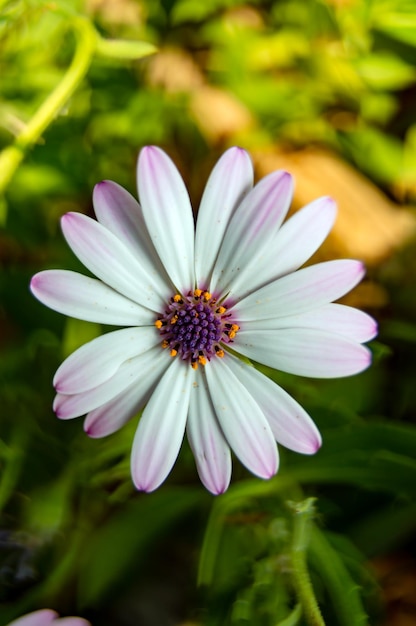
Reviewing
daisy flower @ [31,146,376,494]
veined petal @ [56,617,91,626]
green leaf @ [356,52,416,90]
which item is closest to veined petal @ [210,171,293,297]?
daisy flower @ [31,146,376,494]

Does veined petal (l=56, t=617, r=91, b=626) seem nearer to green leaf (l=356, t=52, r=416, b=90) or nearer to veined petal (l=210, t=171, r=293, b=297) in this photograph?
veined petal (l=210, t=171, r=293, b=297)

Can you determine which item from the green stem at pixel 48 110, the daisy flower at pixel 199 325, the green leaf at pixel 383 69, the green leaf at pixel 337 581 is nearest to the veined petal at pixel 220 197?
the daisy flower at pixel 199 325

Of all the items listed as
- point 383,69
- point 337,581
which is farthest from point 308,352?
point 383,69

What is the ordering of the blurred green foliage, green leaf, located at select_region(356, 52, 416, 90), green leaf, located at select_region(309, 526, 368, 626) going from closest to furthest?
green leaf, located at select_region(309, 526, 368, 626)
the blurred green foliage
green leaf, located at select_region(356, 52, 416, 90)

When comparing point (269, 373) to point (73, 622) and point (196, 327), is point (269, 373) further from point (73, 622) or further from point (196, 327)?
point (73, 622)

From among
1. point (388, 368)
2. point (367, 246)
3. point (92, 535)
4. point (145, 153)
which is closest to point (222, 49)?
point (367, 246)

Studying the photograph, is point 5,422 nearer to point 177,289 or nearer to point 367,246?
point 177,289
